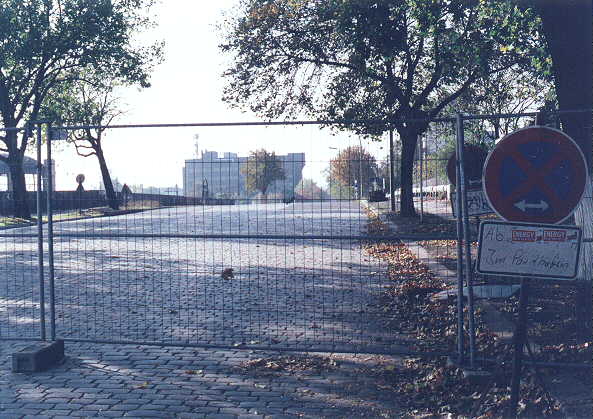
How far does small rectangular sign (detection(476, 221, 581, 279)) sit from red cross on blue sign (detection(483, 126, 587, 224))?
0.13 m

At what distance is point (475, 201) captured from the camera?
7.90 metres

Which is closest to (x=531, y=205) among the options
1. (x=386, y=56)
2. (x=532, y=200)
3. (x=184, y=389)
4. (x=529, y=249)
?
(x=532, y=200)

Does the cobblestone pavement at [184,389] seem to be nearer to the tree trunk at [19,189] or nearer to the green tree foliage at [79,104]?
the tree trunk at [19,189]

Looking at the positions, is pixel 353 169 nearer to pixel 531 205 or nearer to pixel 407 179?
pixel 407 179

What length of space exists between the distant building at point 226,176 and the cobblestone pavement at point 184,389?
68.2 inches

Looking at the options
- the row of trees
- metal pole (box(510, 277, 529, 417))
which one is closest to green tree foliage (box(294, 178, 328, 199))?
metal pole (box(510, 277, 529, 417))

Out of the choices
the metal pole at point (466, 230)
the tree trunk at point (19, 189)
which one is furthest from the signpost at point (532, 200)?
the tree trunk at point (19, 189)

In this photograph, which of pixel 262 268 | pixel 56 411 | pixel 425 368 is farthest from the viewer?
pixel 262 268

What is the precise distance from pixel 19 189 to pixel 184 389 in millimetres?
3854

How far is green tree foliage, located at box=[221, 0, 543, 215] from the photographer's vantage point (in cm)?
1609

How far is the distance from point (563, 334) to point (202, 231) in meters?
4.21

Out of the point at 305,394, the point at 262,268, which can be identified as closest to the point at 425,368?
the point at 305,394

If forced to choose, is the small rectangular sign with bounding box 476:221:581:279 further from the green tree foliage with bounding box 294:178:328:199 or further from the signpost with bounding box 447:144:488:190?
the signpost with bounding box 447:144:488:190

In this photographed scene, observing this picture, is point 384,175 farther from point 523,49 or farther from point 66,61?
point 66,61
